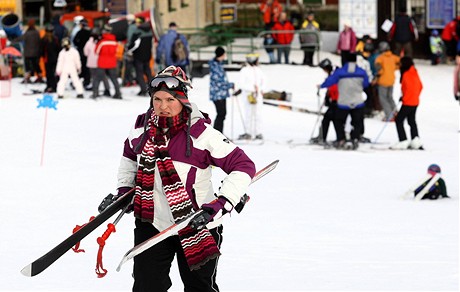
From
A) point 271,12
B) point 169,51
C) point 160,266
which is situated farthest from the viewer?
point 271,12

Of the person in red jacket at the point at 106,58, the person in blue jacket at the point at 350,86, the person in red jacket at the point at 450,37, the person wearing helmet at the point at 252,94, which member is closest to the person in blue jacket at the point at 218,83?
the person wearing helmet at the point at 252,94

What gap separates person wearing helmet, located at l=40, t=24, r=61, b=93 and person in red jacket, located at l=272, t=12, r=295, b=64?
249 inches

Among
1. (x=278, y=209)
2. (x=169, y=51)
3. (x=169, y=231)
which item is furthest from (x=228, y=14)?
(x=169, y=231)

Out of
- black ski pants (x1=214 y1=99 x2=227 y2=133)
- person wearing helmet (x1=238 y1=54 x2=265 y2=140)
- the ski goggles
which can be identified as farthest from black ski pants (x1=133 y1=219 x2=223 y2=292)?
black ski pants (x1=214 y1=99 x2=227 y2=133)

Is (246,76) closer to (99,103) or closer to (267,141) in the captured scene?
(267,141)

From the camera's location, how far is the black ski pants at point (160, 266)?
6.68 metres

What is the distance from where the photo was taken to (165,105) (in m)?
6.57

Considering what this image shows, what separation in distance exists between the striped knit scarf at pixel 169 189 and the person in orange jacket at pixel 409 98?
11741 mm

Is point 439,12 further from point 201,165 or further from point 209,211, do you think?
point 209,211

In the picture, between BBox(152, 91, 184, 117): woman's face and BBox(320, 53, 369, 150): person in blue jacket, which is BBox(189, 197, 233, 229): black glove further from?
BBox(320, 53, 369, 150): person in blue jacket

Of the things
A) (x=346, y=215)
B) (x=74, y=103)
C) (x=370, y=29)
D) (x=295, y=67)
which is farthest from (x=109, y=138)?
(x=370, y=29)

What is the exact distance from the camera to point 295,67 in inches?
1124

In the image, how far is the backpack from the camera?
75.9 feet

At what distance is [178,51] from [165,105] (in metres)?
16.6
